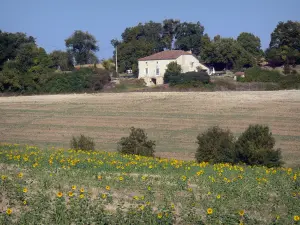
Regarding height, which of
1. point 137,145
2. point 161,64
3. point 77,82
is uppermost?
point 161,64

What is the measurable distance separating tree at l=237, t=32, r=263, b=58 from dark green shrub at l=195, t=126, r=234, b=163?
3207 inches

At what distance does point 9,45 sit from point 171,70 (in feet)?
78.7

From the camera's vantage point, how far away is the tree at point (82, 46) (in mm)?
103250

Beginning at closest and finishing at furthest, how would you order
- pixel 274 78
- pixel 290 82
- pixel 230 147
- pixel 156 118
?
pixel 230 147 < pixel 156 118 < pixel 290 82 < pixel 274 78

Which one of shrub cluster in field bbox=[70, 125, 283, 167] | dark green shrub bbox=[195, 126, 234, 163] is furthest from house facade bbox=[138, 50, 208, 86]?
dark green shrub bbox=[195, 126, 234, 163]

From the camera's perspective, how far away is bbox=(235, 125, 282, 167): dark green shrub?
16.2 meters

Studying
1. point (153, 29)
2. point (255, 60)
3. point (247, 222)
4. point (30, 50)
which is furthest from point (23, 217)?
point (153, 29)

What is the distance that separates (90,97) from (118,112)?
12.5 meters

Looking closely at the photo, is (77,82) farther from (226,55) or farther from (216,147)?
(216,147)

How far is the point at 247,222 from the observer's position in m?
7.00

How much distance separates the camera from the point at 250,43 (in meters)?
99.0

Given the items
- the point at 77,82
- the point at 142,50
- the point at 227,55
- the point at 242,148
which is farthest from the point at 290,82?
the point at 242,148

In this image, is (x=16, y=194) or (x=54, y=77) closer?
(x=16, y=194)

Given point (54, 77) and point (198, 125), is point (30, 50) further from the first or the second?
point (198, 125)
